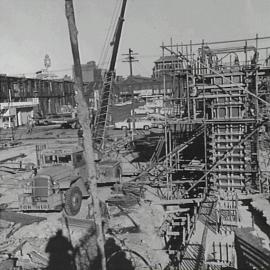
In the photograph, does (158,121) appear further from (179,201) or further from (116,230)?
(116,230)

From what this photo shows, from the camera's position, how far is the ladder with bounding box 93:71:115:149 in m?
28.0

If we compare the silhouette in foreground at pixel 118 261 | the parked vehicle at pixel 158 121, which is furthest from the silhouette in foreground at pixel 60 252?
the parked vehicle at pixel 158 121

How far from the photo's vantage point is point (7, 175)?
27859 millimetres

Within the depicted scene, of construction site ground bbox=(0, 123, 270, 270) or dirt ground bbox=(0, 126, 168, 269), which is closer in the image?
construction site ground bbox=(0, 123, 270, 270)

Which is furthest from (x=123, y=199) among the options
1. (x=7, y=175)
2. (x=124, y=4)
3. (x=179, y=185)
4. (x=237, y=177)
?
(x=124, y=4)

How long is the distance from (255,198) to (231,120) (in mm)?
3735

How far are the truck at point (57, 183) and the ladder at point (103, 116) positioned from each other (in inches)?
291

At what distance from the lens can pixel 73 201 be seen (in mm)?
18156

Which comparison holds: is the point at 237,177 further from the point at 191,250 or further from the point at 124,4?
the point at 124,4

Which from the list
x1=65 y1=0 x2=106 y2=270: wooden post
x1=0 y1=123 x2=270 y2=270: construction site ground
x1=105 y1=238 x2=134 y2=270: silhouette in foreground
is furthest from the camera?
x1=0 y1=123 x2=270 y2=270: construction site ground

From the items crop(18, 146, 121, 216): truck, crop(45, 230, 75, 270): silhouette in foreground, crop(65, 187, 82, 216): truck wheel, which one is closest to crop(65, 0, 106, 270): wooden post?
crop(45, 230, 75, 270): silhouette in foreground

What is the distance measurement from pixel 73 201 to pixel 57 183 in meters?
1.11

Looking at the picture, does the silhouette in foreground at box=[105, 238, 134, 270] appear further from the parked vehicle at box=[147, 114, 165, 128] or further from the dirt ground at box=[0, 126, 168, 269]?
the parked vehicle at box=[147, 114, 165, 128]

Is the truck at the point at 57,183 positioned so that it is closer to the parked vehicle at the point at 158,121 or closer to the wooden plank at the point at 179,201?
the wooden plank at the point at 179,201
